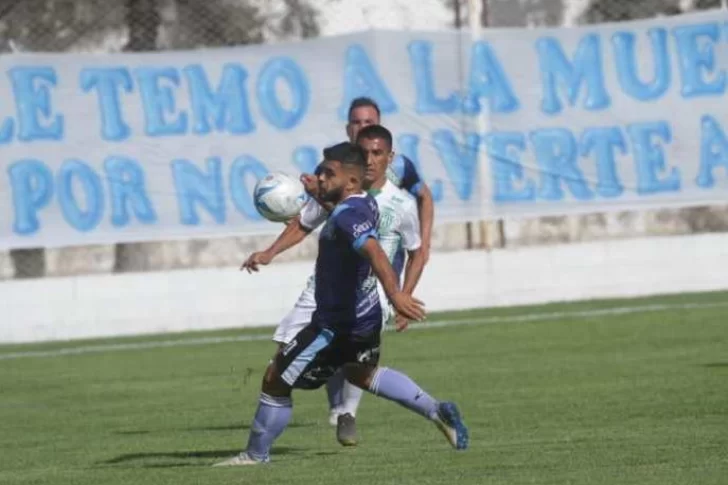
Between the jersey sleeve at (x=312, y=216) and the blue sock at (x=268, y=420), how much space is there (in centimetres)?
153

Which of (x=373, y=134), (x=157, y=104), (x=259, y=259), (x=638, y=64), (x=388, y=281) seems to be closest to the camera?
(x=388, y=281)

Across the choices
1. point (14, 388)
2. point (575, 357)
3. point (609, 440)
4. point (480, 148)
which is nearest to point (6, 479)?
point (609, 440)

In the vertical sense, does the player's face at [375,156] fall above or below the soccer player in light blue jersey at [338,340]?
above

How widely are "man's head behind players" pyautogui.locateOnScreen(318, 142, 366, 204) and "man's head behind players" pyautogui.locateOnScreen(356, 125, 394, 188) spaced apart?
1.48 meters

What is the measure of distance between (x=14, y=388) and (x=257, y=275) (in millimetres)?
5285

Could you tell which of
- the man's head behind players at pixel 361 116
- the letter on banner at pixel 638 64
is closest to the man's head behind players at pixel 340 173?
the man's head behind players at pixel 361 116

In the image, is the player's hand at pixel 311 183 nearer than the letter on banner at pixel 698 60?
Yes

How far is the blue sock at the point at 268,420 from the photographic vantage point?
425 inches

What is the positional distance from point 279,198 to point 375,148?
2.04 ft

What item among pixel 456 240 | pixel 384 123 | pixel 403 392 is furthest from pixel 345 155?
pixel 456 240

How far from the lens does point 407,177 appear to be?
526 inches

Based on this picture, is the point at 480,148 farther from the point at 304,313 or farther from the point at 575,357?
the point at 304,313

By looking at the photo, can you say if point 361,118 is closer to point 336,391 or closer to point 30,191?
point 336,391

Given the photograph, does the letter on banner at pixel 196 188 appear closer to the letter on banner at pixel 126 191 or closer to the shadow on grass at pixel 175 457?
the letter on banner at pixel 126 191
